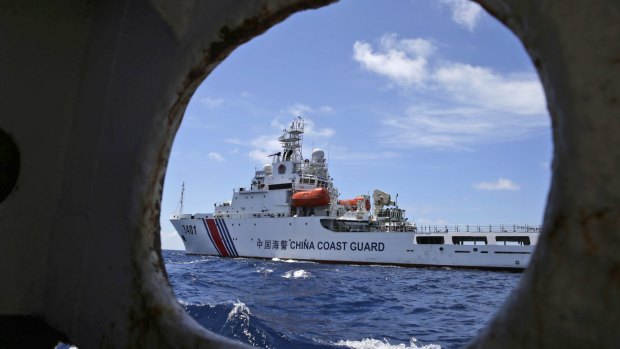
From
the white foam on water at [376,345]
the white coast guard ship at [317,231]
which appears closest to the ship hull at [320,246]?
the white coast guard ship at [317,231]

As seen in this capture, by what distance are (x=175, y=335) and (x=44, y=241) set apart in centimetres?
82

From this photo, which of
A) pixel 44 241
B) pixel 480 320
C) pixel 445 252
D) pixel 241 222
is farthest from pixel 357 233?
pixel 44 241

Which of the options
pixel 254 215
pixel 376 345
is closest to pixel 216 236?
pixel 254 215

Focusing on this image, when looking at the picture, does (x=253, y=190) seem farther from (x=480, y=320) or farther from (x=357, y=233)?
(x=480, y=320)

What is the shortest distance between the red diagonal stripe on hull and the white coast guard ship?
0.19 feet

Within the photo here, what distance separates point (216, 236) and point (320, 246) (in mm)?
6667

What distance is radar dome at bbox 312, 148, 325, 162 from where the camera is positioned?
84.4 feet

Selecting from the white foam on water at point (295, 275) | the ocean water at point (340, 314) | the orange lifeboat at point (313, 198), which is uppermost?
the orange lifeboat at point (313, 198)

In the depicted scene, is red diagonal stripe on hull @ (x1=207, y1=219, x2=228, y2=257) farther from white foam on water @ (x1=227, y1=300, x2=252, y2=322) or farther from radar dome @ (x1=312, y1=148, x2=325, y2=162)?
white foam on water @ (x1=227, y1=300, x2=252, y2=322)

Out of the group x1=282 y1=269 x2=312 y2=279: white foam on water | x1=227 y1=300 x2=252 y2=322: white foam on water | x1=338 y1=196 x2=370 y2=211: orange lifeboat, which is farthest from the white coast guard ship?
x1=227 y1=300 x2=252 y2=322: white foam on water

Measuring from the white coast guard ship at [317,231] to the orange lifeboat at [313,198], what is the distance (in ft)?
0.17

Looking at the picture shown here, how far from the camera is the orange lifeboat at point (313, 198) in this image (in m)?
21.5

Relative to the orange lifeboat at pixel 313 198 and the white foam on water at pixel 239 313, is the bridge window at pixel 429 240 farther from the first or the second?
the white foam on water at pixel 239 313

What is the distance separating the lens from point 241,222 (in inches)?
907
